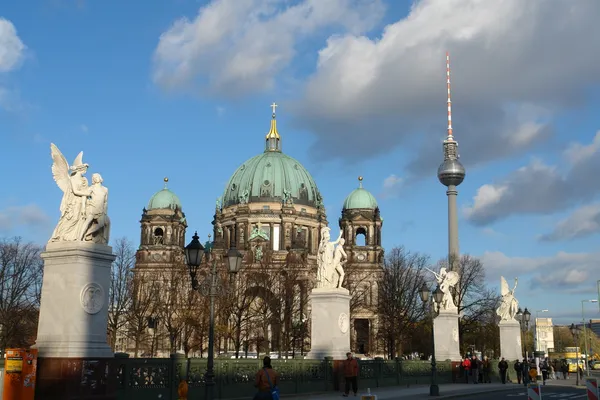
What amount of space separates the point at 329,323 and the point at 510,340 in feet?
94.8

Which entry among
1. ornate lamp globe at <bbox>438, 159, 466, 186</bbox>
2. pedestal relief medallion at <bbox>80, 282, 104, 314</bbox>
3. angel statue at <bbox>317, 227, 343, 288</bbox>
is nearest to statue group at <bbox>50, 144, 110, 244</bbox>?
pedestal relief medallion at <bbox>80, 282, 104, 314</bbox>

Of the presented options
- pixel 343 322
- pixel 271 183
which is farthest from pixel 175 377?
pixel 271 183

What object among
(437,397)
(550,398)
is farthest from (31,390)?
(550,398)

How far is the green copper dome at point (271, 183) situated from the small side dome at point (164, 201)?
10.2 metres

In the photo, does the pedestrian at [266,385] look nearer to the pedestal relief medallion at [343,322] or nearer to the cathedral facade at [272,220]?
the pedestal relief medallion at [343,322]

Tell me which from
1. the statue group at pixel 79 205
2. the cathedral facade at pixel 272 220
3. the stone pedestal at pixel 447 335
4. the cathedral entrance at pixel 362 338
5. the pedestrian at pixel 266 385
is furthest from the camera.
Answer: the cathedral facade at pixel 272 220

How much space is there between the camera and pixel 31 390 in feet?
58.1

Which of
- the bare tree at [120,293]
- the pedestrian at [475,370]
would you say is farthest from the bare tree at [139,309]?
the pedestrian at [475,370]

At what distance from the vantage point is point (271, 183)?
12838 cm

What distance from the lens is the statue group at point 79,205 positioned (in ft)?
63.9

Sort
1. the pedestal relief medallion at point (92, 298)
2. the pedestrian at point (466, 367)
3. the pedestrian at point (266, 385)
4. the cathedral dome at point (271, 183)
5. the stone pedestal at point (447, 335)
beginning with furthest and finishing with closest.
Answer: the cathedral dome at point (271, 183) < the stone pedestal at point (447, 335) < the pedestrian at point (466, 367) < the pedestal relief medallion at point (92, 298) < the pedestrian at point (266, 385)

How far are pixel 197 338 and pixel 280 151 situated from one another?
8381cm

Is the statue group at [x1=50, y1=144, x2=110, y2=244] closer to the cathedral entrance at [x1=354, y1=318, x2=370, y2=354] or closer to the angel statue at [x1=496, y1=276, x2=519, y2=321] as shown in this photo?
the angel statue at [x1=496, y1=276, x2=519, y2=321]

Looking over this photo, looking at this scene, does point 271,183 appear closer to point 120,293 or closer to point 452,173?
point 452,173
